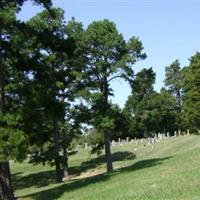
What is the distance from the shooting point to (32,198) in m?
26.7

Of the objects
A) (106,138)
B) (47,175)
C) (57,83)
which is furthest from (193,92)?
(57,83)

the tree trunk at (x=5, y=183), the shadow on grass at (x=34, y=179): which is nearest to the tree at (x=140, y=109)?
the shadow on grass at (x=34, y=179)

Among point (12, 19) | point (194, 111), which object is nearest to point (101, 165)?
point (194, 111)

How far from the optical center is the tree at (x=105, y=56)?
39.6 m

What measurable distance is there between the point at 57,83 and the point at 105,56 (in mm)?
8542

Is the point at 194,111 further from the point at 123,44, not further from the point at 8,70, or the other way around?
the point at 8,70

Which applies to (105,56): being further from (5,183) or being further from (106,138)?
(5,183)

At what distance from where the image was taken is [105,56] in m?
40.2

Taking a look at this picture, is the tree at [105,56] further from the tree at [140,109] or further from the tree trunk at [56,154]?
the tree at [140,109]

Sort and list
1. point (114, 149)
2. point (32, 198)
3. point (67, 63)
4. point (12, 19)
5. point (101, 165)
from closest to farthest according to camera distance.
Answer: point (12, 19) → point (32, 198) → point (67, 63) → point (101, 165) → point (114, 149)

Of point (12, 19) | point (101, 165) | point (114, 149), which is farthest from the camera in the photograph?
point (114, 149)

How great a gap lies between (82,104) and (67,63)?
3.49 metres

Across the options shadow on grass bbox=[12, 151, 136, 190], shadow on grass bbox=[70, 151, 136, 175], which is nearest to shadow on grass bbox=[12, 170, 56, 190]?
shadow on grass bbox=[12, 151, 136, 190]

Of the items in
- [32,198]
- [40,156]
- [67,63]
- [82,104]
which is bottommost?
[32,198]
